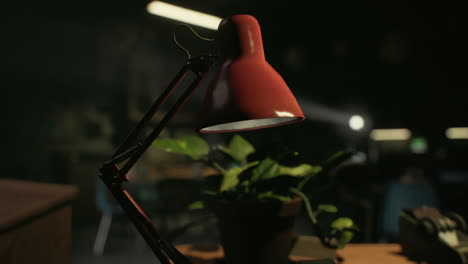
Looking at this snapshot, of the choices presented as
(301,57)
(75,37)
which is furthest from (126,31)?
(301,57)

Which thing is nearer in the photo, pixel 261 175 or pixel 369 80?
pixel 261 175

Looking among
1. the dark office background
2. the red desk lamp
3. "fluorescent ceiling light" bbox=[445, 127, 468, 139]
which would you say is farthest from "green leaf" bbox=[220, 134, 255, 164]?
"fluorescent ceiling light" bbox=[445, 127, 468, 139]

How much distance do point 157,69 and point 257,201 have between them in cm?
623

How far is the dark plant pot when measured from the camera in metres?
0.84

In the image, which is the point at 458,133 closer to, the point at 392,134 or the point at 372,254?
the point at 392,134

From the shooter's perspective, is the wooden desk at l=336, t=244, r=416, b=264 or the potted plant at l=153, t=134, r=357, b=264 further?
the wooden desk at l=336, t=244, r=416, b=264

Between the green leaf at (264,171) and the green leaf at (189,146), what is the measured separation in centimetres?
17

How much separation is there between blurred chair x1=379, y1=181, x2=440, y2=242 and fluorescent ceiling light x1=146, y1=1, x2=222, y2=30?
82.2 inches

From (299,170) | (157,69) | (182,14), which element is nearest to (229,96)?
(299,170)

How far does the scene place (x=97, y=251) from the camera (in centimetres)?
401

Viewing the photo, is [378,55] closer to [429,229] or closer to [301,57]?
[301,57]

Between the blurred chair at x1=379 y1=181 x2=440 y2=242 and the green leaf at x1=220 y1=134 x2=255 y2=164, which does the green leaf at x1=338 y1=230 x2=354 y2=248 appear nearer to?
the green leaf at x1=220 y1=134 x2=255 y2=164

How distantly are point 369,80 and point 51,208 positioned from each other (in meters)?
8.05

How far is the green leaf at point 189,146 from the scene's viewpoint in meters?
0.92
